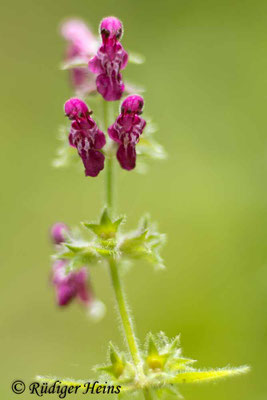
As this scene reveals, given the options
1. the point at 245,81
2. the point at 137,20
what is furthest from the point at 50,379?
the point at 137,20

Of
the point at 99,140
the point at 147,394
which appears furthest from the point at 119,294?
the point at 99,140

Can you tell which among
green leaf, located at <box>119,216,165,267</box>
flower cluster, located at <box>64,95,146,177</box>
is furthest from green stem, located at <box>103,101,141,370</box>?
flower cluster, located at <box>64,95,146,177</box>

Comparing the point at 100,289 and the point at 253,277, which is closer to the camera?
the point at 253,277

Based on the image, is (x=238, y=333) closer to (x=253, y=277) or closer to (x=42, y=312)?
(x=253, y=277)

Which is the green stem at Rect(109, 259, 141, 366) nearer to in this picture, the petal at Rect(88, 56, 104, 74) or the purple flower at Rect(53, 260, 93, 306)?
the purple flower at Rect(53, 260, 93, 306)

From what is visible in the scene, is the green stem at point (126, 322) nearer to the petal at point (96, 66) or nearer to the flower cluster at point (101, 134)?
the flower cluster at point (101, 134)

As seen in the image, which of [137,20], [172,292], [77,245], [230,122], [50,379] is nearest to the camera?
[50,379]

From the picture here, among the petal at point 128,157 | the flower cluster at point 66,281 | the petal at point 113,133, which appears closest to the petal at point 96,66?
the petal at point 113,133
